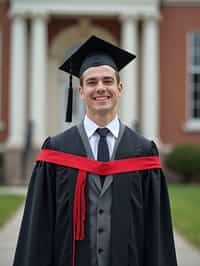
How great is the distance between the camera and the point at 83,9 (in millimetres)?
20906

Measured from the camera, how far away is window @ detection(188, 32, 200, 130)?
71.9 ft

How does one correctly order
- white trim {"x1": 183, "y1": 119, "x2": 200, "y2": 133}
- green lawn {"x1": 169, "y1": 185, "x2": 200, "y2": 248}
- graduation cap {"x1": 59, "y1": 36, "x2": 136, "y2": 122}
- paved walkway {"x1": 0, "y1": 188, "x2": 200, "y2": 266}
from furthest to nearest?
1. white trim {"x1": 183, "y1": 119, "x2": 200, "y2": 133}
2. green lawn {"x1": 169, "y1": 185, "x2": 200, "y2": 248}
3. paved walkway {"x1": 0, "y1": 188, "x2": 200, "y2": 266}
4. graduation cap {"x1": 59, "y1": 36, "x2": 136, "y2": 122}

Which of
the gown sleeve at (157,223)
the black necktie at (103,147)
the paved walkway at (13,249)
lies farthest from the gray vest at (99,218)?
the paved walkway at (13,249)

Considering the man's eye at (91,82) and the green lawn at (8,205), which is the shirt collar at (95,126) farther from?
the green lawn at (8,205)

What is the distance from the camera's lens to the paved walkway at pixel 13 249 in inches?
325

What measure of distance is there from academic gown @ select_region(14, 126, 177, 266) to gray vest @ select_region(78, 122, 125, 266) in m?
0.03

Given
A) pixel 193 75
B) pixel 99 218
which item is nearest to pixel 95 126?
pixel 99 218

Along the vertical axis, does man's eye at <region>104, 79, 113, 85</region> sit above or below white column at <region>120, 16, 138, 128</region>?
below

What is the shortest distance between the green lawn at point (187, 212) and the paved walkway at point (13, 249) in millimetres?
263

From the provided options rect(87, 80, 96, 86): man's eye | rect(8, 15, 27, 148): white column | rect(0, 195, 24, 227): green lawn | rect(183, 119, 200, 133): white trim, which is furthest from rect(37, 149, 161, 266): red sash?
rect(183, 119, 200, 133): white trim

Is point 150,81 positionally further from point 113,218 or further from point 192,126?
point 113,218

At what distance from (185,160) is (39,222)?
1658cm

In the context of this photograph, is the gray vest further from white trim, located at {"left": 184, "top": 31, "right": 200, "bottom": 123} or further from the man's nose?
white trim, located at {"left": 184, "top": 31, "right": 200, "bottom": 123}

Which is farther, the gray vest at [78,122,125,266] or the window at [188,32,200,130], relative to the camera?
the window at [188,32,200,130]
